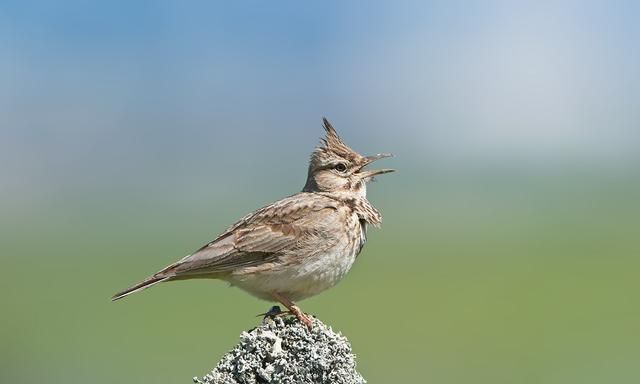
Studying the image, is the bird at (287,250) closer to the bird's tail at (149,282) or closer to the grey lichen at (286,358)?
the bird's tail at (149,282)

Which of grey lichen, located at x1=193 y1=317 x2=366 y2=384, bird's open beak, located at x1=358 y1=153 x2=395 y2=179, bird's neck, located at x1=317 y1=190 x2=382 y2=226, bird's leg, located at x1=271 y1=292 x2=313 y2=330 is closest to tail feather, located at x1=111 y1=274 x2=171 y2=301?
bird's leg, located at x1=271 y1=292 x2=313 y2=330

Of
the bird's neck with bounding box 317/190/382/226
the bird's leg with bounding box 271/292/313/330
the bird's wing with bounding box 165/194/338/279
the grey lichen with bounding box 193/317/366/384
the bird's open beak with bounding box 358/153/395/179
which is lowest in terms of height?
the grey lichen with bounding box 193/317/366/384

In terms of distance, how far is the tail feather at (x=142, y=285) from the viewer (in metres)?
10.0

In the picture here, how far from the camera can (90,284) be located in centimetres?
5562

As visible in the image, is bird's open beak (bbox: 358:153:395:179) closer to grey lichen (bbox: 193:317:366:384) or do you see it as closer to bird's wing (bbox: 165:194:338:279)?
bird's wing (bbox: 165:194:338:279)

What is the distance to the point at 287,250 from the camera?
10.9 metres

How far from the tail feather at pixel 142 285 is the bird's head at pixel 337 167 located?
2.13 m

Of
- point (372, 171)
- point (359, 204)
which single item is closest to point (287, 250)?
point (359, 204)

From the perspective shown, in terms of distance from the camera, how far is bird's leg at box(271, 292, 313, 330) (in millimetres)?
9655

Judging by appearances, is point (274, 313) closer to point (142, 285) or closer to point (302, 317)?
point (302, 317)

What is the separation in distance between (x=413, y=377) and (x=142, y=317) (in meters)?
15.6

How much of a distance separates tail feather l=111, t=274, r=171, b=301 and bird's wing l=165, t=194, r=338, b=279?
0.60ft

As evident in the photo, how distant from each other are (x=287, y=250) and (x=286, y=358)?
6.24 ft

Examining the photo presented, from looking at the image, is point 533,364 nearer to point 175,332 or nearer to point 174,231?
point 175,332
